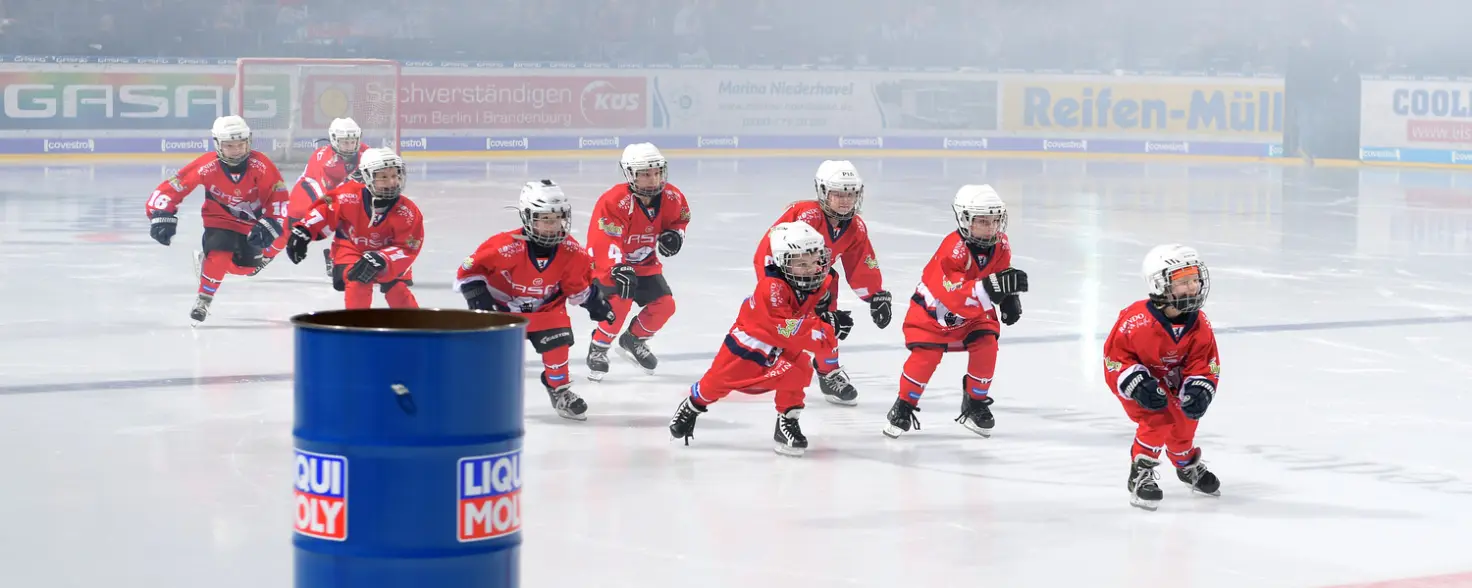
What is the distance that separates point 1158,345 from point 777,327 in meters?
1.46

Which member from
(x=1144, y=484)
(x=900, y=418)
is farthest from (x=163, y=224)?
(x=1144, y=484)

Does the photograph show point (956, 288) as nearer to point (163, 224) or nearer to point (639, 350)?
point (639, 350)

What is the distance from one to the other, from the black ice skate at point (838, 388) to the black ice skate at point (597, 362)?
1155 millimetres

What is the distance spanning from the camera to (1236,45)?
33.2m

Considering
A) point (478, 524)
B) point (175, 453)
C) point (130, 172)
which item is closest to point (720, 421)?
point (175, 453)

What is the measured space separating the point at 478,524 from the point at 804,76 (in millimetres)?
28007

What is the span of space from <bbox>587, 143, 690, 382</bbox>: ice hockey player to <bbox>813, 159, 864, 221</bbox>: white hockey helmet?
893 mm

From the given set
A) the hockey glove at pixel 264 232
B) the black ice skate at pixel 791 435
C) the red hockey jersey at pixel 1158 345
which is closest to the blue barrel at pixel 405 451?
the red hockey jersey at pixel 1158 345

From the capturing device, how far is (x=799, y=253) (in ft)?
21.0

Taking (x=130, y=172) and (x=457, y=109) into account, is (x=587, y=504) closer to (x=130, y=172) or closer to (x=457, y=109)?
(x=130, y=172)

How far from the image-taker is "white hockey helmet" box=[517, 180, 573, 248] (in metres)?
7.00

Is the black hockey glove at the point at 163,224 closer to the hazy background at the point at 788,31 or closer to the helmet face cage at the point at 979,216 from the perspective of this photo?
the helmet face cage at the point at 979,216

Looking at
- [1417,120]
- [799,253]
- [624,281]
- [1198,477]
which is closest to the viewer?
[1198,477]

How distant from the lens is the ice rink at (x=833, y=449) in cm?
511
